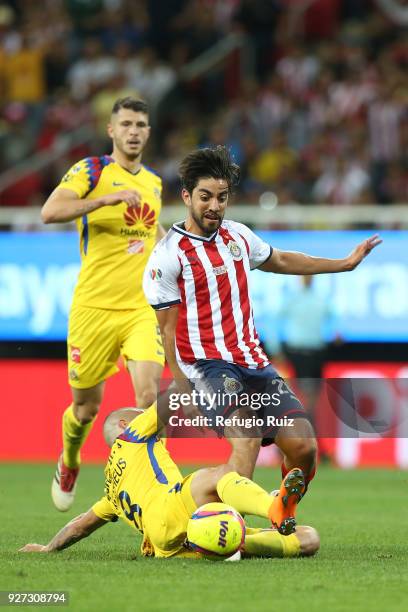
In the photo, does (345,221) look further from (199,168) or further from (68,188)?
(199,168)

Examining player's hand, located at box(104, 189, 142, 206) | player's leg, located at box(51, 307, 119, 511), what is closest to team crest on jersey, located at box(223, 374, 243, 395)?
player's hand, located at box(104, 189, 142, 206)

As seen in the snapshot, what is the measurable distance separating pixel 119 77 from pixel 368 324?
18.7ft

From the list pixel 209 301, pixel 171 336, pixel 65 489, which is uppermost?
pixel 209 301

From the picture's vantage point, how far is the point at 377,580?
6.23 meters

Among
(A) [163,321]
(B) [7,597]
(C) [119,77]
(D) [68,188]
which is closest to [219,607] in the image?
(B) [7,597]

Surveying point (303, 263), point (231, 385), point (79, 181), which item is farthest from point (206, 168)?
point (79, 181)

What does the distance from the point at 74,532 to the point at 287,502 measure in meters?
1.36

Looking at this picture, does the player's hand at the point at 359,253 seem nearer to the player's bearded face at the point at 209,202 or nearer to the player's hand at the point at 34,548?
the player's bearded face at the point at 209,202

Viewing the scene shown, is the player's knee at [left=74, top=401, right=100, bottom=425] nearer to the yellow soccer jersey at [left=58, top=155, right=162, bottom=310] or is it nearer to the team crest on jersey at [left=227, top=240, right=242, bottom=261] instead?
the yellow soccer jersey at [left=58, top=155, right=162, bottom=310]

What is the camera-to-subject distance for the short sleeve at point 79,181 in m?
9.08

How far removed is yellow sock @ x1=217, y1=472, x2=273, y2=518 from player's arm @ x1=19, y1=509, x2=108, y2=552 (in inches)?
31.5

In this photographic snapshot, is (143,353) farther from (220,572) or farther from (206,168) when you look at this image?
(220,572)

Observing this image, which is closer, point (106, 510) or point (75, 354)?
point (106, 510)

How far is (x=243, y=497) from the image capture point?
6.68m
